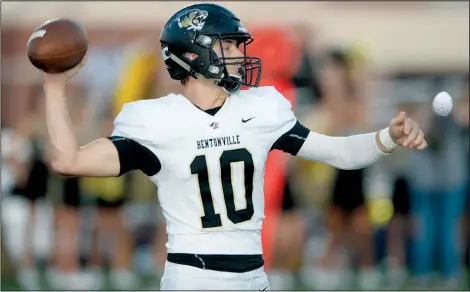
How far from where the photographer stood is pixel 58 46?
375 cm

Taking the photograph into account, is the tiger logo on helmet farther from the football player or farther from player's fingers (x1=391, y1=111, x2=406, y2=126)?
player's fingers (x1=391, y1=111, x2=406, y2=126)

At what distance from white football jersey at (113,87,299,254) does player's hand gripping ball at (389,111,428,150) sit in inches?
21.1

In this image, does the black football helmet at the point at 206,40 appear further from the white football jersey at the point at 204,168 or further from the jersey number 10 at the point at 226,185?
the jersey number 10 at the point at 226,185

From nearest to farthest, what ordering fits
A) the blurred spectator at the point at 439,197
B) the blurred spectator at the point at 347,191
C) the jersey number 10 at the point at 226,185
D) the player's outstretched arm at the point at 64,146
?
1. the player's outstretched arm at the point at 64,146
2. the jersey number 10 at the point at 226,185
3. the blurred spectator at the point at 347,191
4. the blurred spectator at the point at 439,197

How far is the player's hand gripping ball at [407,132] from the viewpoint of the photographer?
3857mm

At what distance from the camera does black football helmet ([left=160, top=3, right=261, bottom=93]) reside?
396cm

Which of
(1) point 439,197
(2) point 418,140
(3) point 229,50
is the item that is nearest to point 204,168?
(3) point 229,50

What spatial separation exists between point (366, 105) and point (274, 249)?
6.21ft

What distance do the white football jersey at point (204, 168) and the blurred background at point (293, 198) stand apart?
4.63 m

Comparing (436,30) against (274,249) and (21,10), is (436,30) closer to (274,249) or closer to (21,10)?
(274,249)

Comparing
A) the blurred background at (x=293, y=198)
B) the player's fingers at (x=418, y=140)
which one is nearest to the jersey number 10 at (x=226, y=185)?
the player's fingers at (x=418, y=140)

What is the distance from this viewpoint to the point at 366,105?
32.4 ft

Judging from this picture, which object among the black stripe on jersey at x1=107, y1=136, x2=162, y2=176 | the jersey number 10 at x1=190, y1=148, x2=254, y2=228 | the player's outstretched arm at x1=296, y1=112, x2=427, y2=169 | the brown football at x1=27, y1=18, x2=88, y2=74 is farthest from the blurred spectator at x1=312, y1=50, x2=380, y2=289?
the brown football at x1=27, y1=18, x2=88, y2=74

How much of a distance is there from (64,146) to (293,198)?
17.6 ft
